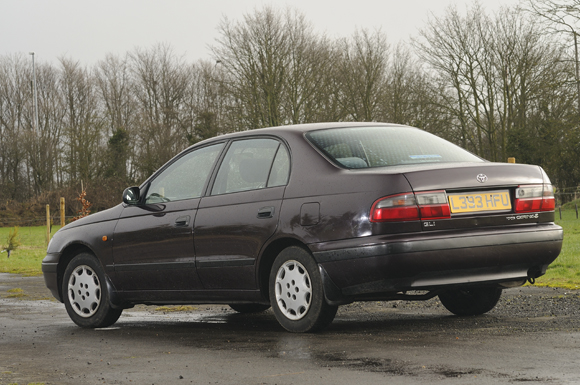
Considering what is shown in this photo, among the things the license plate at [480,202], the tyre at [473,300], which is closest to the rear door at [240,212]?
the license plate at [480,202]

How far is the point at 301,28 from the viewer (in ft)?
142

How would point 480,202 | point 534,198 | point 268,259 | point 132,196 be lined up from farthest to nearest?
1. point 132,196
2. point 268,259
3. point 534,198
4. point 480,202

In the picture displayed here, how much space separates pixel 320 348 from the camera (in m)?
5.14

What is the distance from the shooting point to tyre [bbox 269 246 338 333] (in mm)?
5680

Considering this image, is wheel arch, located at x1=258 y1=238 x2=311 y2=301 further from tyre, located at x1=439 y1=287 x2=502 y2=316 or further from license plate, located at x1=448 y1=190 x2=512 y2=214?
tyre, located at x1=439 y1=287 x2=502 y2=316

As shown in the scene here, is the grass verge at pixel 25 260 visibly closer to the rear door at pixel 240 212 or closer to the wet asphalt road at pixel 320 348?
the wet asphalt road at pixel 320 348

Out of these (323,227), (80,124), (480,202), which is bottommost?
(323,227)

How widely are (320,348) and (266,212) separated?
4.19 feet

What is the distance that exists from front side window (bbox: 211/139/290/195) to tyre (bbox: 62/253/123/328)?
1.64 meters

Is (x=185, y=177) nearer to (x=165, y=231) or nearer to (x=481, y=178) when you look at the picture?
(x=165, y=231)

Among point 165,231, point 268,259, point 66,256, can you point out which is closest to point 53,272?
point 66,256

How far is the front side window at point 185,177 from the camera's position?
6801mm

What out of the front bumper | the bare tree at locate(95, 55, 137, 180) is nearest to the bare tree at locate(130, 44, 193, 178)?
the bare tree at locate(95, 55, 137, 180)

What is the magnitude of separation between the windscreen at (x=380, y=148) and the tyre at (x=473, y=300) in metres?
1.24
